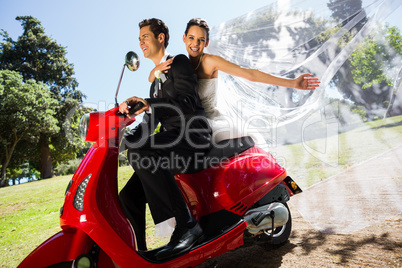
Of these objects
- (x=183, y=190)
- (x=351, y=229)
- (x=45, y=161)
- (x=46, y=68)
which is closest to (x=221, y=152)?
(x=183, y=190)

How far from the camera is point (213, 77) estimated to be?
2.32 meters

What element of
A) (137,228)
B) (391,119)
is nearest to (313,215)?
(391,119)

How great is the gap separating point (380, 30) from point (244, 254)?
276cm

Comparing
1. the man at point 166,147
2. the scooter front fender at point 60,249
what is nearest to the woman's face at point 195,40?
the man at point 166,147

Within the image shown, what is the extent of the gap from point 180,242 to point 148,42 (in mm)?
1521

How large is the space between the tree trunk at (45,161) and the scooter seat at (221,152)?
2063 cm

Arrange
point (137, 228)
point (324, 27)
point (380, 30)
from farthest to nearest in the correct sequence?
point (324, 27) → point (380, 30) → point (137, 228)

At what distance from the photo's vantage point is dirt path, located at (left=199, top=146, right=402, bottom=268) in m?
2.37

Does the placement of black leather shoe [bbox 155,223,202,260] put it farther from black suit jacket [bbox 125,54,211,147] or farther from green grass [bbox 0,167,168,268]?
green grass [bbox 0,167,168,268]

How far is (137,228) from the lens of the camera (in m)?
2.00

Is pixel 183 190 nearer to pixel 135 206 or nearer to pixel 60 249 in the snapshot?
pixel 135 206

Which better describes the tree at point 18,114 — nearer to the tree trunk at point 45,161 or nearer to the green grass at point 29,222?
the tree trunk at point 45,161

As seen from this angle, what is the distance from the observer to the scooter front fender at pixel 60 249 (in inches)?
59.7

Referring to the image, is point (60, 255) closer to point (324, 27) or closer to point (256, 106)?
point (256, 106)
